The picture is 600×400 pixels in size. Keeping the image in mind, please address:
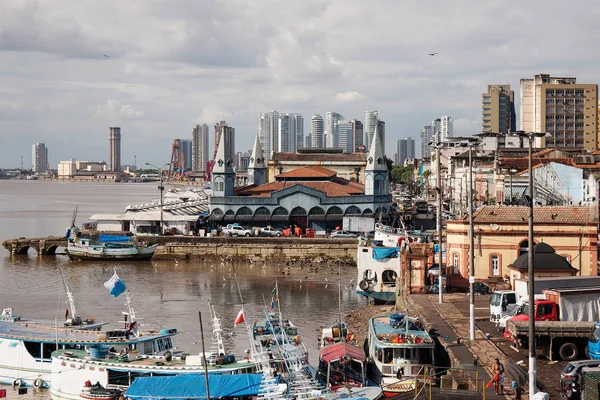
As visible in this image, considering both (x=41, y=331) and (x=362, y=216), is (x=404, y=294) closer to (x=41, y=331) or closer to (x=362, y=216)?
(x=41, y=331)

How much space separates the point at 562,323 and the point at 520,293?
5.62 meters

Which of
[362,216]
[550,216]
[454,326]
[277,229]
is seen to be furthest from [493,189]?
[454,326]

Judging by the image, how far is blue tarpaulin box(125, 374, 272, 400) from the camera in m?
27.0

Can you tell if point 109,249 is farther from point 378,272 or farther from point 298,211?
point 378,272

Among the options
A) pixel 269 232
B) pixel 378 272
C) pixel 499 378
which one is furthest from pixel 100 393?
pixel 269 232

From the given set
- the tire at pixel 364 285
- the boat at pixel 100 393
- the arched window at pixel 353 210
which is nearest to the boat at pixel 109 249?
the arched window at pixel 353 210

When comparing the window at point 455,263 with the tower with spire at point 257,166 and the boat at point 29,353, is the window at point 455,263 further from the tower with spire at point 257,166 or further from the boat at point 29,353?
the tower with spire at point 257,166

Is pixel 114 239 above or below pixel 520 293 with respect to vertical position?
above

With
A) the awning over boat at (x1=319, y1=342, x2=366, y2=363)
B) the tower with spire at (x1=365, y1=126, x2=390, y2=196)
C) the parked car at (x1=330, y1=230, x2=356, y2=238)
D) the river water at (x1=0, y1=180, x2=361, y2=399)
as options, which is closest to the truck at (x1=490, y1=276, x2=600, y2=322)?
the awning over boat at (x1=319, y1=342, x2=366, y2=363)

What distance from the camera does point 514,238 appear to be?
46.2m

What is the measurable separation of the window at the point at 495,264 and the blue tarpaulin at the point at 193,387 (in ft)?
73.1

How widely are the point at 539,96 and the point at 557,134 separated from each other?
21.8ft

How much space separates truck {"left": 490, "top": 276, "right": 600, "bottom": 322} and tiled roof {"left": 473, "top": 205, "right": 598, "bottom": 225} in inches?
428

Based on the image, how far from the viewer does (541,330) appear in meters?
28.9
